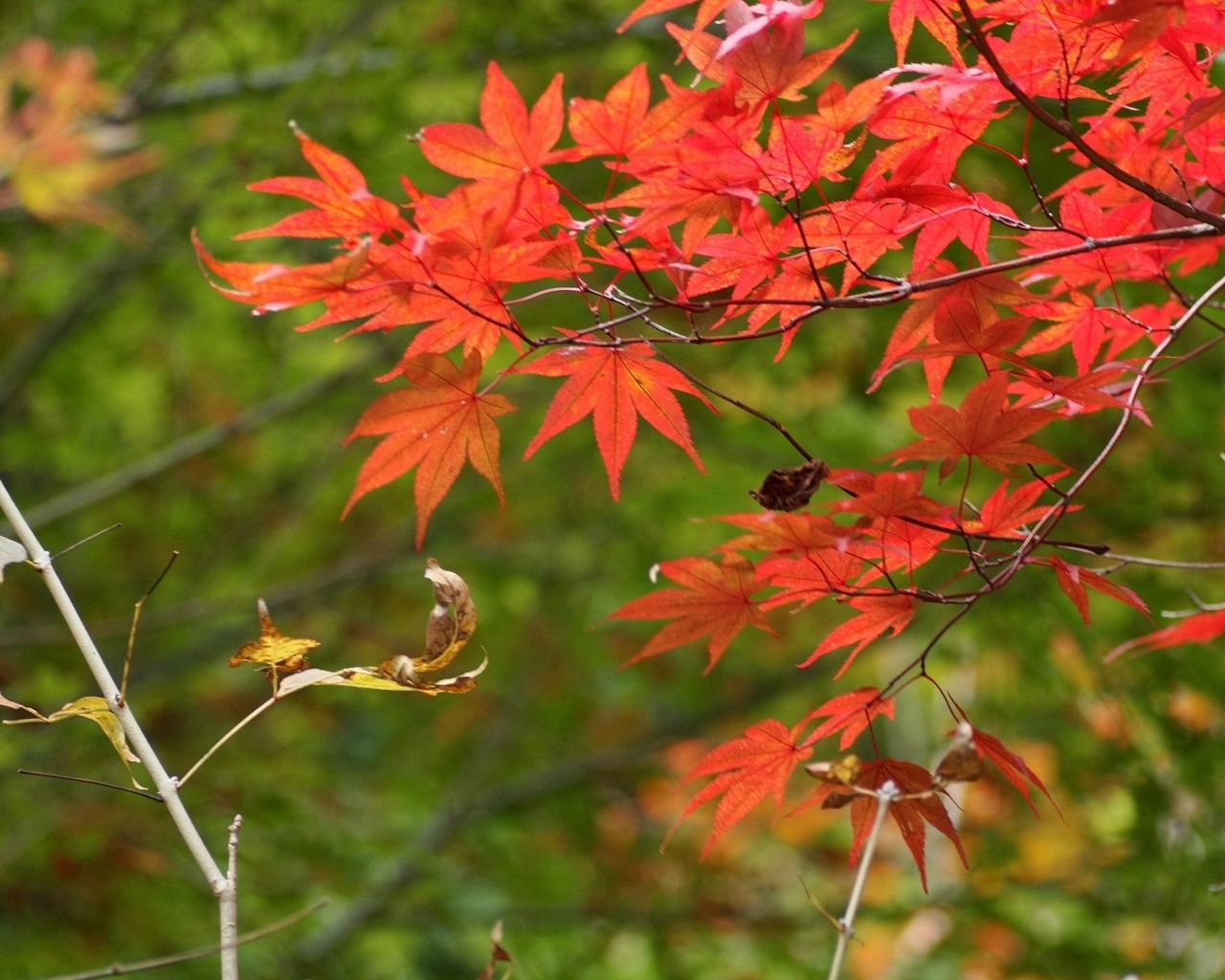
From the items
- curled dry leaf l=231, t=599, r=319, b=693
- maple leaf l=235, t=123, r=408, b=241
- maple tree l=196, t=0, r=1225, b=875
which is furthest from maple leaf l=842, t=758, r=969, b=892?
maple leaf l=235, t=123, r=408, b=241

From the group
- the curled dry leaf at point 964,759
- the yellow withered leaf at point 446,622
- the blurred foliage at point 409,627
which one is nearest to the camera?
the curled dry leaf at point 964,759

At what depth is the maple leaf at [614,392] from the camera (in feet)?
2.77

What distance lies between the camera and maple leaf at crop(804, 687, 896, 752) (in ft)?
2.73

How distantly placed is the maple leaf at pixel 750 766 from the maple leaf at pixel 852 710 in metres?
0.02

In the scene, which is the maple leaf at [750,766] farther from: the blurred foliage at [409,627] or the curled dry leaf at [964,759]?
the blurred foliage at [409,627]

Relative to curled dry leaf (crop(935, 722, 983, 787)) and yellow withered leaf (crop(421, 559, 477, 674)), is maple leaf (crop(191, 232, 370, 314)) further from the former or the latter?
curled dry leaf (crop(935, 722, 983, 787))

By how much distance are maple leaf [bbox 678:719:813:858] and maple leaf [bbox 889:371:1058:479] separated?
21 cm

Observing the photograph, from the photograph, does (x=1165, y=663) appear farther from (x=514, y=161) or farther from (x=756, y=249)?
(x=514, y=161)

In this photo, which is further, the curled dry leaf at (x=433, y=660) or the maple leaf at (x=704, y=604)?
the maple leaf at (x=704, y=604)

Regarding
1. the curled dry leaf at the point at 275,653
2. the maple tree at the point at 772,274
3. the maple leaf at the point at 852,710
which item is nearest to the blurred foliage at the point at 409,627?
the maple tree at the point at 772,274

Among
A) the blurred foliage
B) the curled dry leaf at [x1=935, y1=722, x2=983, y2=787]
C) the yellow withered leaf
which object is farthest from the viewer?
the blurred foliage

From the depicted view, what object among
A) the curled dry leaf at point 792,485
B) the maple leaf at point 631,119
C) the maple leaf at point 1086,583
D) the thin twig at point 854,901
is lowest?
the thin twig at point 854,901

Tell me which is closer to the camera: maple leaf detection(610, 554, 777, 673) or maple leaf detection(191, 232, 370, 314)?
maple leaf detection(191, 232, 370, 314)

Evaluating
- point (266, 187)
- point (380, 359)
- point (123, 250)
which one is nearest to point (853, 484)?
point (266, 187)
